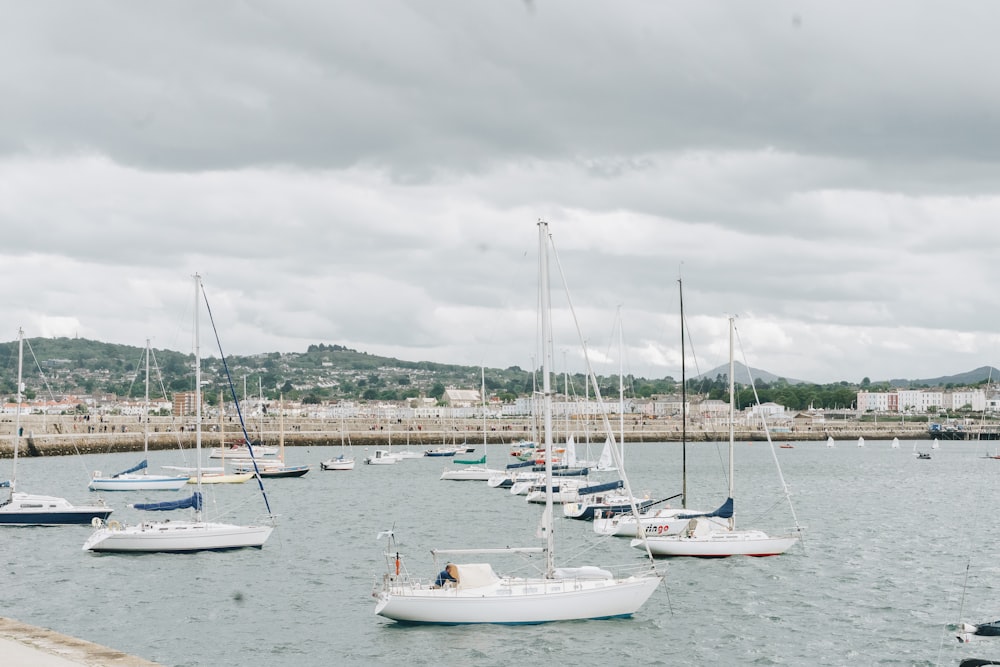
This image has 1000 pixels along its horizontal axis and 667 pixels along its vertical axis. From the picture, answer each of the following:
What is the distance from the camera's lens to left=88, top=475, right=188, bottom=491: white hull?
76.7m

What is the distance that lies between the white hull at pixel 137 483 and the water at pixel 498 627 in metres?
5.42

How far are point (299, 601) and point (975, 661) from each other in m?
20.4

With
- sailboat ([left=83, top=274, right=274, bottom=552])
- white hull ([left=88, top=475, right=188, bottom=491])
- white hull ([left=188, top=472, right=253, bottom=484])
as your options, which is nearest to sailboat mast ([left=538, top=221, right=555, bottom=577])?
sailboat ([left=83, top=274, right=274, bottom=552])

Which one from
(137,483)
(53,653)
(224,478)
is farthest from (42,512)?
(53,653)

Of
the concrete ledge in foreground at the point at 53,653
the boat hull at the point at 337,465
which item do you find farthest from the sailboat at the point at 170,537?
the boat hull at the point at 337,465

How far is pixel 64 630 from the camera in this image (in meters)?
29.8

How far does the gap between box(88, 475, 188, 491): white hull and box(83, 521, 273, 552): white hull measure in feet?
111

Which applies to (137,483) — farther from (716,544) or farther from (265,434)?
(265,434)

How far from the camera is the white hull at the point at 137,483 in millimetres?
76688

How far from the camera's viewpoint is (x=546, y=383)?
33.2 m

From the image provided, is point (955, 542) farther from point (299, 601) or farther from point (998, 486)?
point (998, 486)

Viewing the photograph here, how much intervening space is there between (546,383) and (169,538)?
18.5 metres

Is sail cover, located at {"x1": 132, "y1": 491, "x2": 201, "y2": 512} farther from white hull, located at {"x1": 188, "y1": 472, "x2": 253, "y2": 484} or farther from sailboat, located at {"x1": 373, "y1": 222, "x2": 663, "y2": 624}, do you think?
white hull, located at {"x1": 188, "y1": 472, "x2": 253, "y2": 484}

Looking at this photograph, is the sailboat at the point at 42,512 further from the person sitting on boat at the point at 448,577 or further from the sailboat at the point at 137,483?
the person sitting on boat at the point at 448,577
